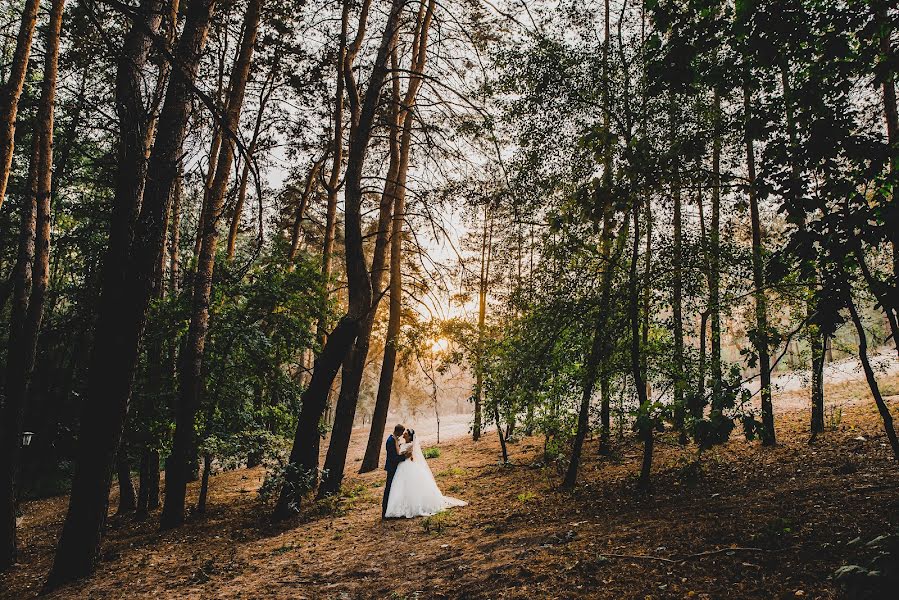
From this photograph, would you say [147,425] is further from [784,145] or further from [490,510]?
[784,145]

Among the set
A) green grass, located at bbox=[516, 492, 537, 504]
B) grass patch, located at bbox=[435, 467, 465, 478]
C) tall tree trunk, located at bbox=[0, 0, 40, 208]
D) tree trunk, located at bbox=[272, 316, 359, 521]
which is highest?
tall tree trunk, located at bbox=[0, 0, 40, 208]

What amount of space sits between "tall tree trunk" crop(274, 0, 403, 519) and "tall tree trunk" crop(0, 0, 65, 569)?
13.6ft

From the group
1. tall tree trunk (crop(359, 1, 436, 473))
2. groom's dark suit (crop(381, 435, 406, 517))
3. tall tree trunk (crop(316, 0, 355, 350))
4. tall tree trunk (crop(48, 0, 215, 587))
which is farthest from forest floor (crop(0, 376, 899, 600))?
tall tree trunk (crop(316, 0, 355, 350))

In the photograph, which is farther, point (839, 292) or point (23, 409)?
point (23, 409)

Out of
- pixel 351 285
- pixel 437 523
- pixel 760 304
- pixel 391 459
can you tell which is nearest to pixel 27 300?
pixel 351 285

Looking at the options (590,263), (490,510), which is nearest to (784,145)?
(590,263)

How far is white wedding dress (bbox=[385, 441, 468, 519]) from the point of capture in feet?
27.0

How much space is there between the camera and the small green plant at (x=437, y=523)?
714 cm

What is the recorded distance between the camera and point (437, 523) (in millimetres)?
7480

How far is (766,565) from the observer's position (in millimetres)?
3979

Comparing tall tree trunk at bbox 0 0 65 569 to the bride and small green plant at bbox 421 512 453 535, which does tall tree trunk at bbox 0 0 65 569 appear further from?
small green plant at bbox 421 512 453 535

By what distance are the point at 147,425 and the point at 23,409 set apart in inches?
70.7

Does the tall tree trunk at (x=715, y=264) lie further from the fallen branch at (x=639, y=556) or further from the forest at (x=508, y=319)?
the fallen branch at (x=639, y=556)

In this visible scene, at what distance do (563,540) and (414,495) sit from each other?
353cm
